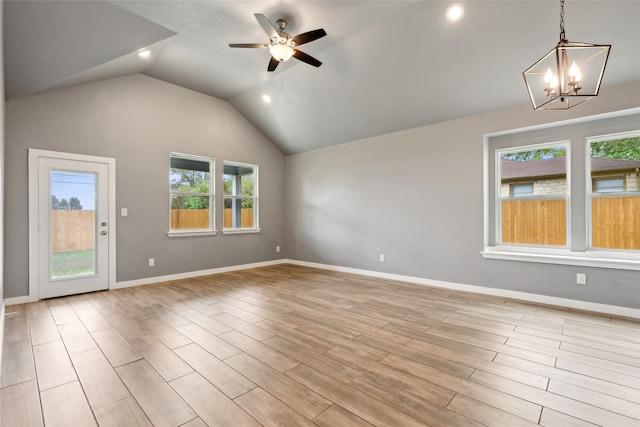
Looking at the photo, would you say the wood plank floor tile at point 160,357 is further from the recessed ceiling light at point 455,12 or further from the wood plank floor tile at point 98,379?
the recessed ceiling light at point 455,12

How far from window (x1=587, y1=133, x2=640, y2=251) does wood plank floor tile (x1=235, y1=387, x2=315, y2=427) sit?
423 centimetres

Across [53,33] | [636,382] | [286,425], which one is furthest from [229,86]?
[636,382]

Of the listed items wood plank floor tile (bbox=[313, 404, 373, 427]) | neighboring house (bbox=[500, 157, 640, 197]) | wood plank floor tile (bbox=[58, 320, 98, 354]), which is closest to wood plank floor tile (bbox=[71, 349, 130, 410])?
wood plank floor tile (bbox=[58, 320, 98, 354])

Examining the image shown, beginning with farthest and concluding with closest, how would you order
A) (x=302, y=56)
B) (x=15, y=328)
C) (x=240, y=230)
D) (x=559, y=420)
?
1. (x=240, y=230)
2. (x=302, y=56)
3. (x=15, y=328)
4. (x=559, y=420)

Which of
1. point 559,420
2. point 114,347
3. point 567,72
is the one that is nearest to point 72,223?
point 114,347

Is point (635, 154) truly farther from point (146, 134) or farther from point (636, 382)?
point (146, 134)

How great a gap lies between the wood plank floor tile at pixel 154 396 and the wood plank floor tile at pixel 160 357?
0.17ft

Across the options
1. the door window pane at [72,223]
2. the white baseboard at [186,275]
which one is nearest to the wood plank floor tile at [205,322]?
the white baseboard at [186,275]

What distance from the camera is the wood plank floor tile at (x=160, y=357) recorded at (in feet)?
6.85

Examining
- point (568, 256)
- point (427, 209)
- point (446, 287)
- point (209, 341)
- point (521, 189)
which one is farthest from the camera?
point (427, 209)

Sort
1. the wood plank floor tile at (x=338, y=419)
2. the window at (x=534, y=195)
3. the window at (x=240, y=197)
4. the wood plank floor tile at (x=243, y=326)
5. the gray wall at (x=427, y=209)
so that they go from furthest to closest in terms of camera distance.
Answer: the window at (x=240, y=197)
the window at (x=534, y=195)
the gray wall at (x=427, y=209)
the wood plank floor tile at (x=243, y=326)
the wood plank floor tile at (x=338, y=419)

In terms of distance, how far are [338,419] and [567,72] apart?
8.43 feet

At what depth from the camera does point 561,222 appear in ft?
12.6

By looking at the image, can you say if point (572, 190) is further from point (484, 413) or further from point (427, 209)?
point (484, 413)
